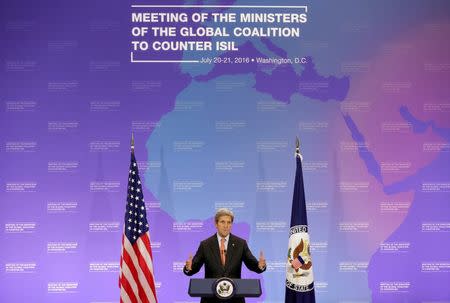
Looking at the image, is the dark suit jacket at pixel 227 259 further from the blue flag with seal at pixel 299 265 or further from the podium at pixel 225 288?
the podium at pixel 225 288

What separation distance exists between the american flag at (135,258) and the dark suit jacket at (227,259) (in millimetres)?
733

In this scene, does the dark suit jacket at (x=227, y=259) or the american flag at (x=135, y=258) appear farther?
the american flag at (x=135, y=258)

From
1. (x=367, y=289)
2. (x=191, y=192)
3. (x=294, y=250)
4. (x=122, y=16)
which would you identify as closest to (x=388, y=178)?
(x=367, y=289)

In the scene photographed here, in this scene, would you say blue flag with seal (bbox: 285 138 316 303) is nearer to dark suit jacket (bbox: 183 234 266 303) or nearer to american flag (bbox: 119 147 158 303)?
dark suit jacket (bbox: 183 234 266 303)

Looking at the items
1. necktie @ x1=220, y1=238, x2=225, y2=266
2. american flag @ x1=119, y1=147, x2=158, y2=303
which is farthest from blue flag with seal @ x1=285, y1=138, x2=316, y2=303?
american flag @ x1=119, y1=147, x2=158, y2=303

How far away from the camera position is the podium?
12.0 feet

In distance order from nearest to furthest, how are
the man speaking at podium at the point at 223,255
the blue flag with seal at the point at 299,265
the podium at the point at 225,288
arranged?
the podium at the point at 225,288 → the man speaking at podium at the point at 223,255 → the blue flag with seal at the point at 299,265

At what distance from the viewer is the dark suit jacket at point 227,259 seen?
4574mm

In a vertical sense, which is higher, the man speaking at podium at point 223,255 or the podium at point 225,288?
the man speaking at podium at point 223,255

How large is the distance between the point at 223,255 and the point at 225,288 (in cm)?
99

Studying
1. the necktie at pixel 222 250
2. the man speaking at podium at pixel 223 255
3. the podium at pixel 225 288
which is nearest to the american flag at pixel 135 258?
the man speaking at podium at pixel 223 255

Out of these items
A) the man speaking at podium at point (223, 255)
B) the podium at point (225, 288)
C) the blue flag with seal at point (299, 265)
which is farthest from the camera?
the blue flag with seal at point (299, 265)

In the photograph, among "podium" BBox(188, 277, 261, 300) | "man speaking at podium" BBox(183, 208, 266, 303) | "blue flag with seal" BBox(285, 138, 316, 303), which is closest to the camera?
"podium" BBox(188, 277, 261, 300)

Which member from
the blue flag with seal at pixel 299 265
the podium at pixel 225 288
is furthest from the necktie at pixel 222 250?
the podium at pixel 225 288
